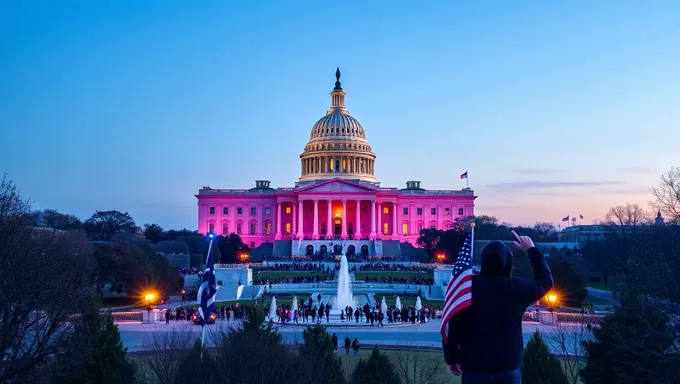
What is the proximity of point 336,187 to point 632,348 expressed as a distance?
96361mm

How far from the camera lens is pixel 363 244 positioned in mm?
108250

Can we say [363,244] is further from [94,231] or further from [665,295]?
[665,295]

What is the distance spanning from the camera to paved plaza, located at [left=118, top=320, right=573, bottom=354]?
33.5m

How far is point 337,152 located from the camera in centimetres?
13038

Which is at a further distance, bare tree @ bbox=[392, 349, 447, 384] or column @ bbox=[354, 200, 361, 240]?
column @ bbox=[354, 200, 361, 240]

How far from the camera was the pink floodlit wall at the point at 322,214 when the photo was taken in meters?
118

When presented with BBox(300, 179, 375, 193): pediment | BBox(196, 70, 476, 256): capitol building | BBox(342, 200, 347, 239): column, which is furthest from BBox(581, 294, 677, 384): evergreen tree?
BBox(300, 179, 375, 193): pediment

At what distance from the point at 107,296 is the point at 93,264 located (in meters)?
7.97

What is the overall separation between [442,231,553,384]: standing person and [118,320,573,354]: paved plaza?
26.6 meters

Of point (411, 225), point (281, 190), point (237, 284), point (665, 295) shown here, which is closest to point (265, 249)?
point (281, 190)

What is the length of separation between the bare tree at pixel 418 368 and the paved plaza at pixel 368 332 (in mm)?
4522

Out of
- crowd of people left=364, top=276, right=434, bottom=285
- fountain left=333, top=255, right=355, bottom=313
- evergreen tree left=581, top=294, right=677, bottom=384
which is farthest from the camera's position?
crowd of people left=364, top=276, right=434, bottom=285

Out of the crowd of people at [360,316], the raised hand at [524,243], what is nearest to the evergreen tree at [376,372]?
the raised hand at [524,243]

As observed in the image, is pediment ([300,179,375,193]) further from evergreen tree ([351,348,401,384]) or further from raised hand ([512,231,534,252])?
raised hand ([512,231,534,252])
